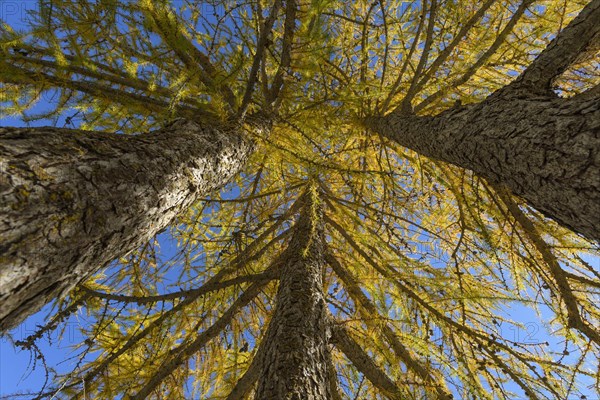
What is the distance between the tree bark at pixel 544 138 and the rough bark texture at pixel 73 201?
1392 millimetres

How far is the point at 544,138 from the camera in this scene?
1171 millimetres

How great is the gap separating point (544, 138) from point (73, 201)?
1569mm

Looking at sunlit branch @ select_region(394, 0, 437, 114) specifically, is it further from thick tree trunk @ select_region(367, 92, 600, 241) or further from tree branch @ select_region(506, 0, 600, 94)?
tree branch @ select_region(506, 0, 600, 94)

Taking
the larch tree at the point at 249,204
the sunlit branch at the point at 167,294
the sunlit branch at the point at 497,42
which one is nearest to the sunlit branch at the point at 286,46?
the larch tree at the point at 249,204

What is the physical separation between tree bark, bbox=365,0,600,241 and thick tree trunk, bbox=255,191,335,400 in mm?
863

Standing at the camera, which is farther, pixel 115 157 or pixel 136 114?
pixel 136 114

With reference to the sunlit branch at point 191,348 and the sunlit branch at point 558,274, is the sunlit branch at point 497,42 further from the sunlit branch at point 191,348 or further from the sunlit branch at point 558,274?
the sunlit branch at point 191,348

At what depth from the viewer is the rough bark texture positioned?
2.88 feet

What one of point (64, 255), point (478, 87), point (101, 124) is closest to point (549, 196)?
point (64, 255)

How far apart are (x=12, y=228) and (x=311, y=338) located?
159 cm

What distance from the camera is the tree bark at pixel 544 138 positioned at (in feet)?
3.36

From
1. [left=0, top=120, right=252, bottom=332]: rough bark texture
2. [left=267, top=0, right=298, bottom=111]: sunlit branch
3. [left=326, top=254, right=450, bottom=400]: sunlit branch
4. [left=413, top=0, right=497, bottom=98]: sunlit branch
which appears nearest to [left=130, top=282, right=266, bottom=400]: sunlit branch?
[left=326, top=254, right=450, bottom=400]: sunlit branch

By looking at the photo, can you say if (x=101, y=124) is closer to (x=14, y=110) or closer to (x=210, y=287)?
(x=14, y=110)

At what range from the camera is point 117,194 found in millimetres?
1219
